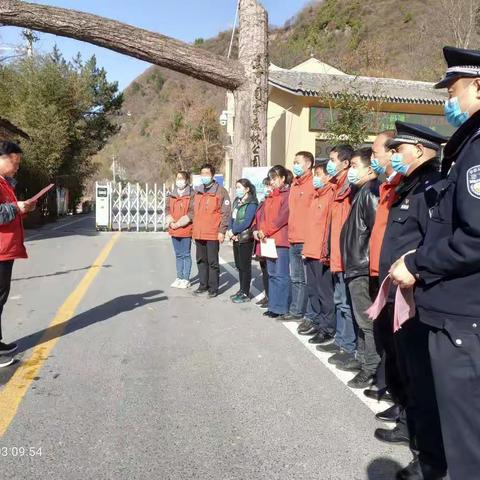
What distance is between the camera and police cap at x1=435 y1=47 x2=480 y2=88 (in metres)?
2.11

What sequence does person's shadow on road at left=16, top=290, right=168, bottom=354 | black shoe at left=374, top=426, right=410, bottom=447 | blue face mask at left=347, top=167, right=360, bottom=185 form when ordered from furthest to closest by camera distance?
person's shadow on road at left=16, top=290, right=168, bottom=354 < blue face mask at left=347, top=167, right=360, bottom=185 < black shoe at left=374, top=426, right=410, bottom=447

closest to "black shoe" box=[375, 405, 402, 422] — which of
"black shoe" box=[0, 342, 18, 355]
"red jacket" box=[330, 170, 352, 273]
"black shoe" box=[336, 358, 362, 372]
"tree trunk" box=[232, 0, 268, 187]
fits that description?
"black shoe" box=[336, 358, 362, 372]

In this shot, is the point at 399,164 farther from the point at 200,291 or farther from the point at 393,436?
the point at 200,291

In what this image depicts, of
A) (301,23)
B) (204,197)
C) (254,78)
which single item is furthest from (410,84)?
(301,23)

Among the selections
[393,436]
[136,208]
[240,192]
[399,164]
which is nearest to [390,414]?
[393,436]

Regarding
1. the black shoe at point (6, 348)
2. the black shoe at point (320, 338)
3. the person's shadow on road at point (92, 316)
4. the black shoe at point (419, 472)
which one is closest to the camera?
the black shoe at point (419, 472)

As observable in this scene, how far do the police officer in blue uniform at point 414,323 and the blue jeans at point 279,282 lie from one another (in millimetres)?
2844

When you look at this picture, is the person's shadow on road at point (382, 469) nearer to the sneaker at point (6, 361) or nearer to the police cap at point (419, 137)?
the police cap at point (419, 137)

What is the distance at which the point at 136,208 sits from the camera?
19.2 metres

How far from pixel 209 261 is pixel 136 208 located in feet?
40.0

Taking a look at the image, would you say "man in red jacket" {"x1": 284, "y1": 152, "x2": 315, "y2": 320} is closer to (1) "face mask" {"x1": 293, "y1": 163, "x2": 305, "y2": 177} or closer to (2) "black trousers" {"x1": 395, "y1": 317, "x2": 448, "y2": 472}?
(1) "face mask" {"x1": 293, "y1": 163, "x2": 305, "y2": 177}

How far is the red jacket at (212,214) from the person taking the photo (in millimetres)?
7500

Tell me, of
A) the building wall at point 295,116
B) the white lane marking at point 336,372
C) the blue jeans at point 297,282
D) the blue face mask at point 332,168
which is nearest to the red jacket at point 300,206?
the blue jeans at point 297,282

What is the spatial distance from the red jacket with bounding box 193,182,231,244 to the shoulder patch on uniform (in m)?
5.64
